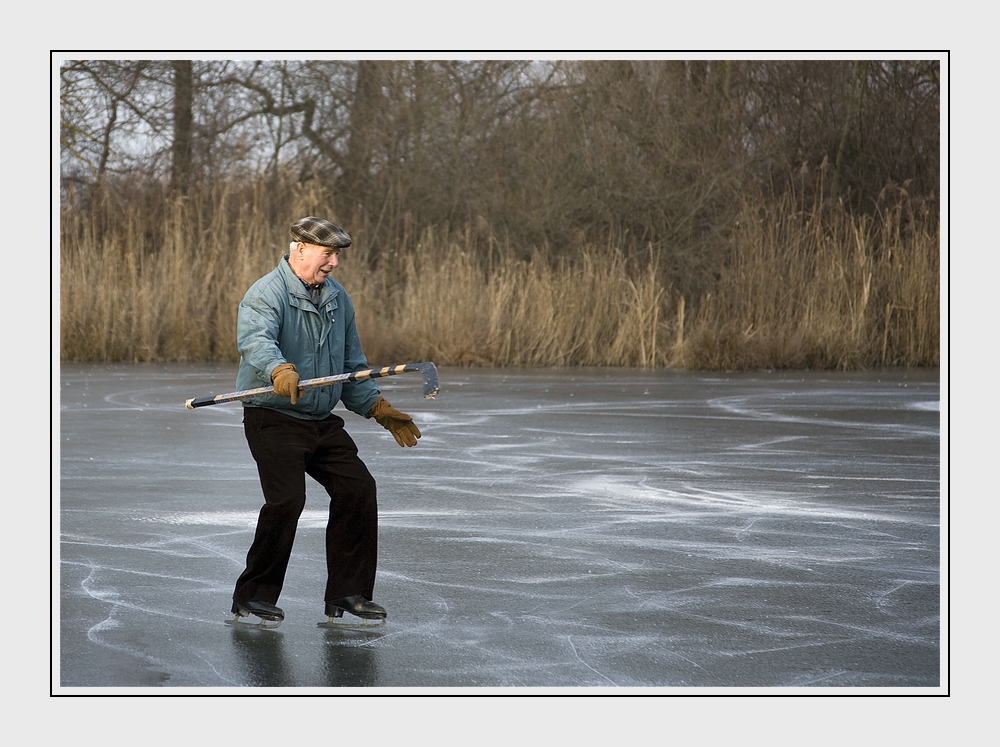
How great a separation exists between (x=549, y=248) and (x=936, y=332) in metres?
9.03

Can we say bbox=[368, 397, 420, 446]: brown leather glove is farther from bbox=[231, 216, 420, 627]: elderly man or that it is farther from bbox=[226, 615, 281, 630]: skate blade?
bbox=[226, 615, 281, 630]: skate blade

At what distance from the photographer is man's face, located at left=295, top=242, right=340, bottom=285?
502 centimetres

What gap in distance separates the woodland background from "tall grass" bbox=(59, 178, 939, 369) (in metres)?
0.04

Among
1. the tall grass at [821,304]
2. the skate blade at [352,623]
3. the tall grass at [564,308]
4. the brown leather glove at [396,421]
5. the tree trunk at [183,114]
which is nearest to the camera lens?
the skate blade at [352,623]

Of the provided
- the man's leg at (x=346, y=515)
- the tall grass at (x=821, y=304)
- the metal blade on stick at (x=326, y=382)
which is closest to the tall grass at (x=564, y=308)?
the tall grass at (x=821, y=304)

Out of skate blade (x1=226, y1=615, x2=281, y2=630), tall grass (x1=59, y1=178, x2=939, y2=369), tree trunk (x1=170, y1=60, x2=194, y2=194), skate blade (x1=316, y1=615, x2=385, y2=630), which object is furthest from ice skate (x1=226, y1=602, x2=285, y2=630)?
tree trunk (x1=170, y1=60, x2=194, y2=194)

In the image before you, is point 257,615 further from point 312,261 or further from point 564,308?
point 564,308

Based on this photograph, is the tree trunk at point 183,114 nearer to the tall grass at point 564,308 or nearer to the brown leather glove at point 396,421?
the tall grass at point 564,308

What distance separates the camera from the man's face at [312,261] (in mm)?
5020

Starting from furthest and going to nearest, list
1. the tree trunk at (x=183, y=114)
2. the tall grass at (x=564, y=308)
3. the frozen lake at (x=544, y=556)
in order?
the tree trunk at (x=183, y=114) < the tall grass at (x=564, y=308) < the frozen lake at (x=544, y=556)

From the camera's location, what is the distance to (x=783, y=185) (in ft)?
85.2

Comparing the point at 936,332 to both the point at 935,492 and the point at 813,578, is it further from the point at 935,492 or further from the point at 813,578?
the point at 813,578

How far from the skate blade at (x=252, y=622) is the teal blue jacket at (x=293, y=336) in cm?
78
